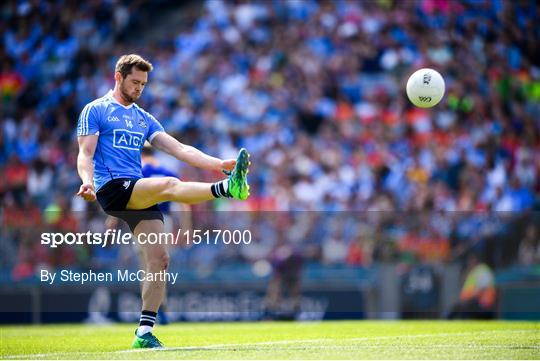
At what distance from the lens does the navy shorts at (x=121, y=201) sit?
294 inches

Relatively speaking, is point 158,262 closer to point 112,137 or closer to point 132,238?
point 112,137

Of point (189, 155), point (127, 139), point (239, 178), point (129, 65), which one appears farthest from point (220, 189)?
point (129, 65)

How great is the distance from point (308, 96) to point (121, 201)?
12536 mm

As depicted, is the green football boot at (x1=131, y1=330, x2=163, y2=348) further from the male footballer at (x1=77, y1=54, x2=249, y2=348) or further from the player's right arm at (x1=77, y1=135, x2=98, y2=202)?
the player's right arm at (x1=77, y1=135, x2=98, y2=202)

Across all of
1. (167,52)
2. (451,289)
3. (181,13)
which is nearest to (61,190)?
(167,52)

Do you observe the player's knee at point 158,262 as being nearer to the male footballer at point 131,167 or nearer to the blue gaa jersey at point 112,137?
the male footballer at point 131,167

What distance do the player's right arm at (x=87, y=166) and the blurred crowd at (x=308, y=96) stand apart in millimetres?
8180

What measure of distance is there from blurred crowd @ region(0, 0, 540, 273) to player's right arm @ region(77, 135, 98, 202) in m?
8.18

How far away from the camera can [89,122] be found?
7.52 m

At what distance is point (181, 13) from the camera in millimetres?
22750

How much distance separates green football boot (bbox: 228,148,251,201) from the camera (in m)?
6.85

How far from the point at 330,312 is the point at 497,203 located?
4.19 meters

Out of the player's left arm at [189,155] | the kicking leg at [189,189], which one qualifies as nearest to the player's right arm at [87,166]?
the kicking leg at [189,189]

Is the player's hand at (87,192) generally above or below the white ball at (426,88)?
below
